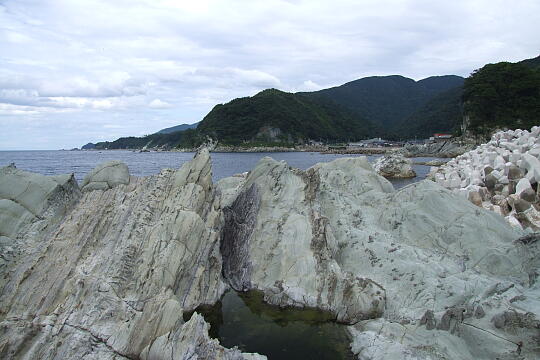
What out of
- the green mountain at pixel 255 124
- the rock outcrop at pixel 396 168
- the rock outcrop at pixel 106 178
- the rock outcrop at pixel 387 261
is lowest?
the rock outcrop at pixel 396 168

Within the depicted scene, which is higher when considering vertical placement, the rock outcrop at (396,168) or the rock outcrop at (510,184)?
the rock outcrop at (510,184)

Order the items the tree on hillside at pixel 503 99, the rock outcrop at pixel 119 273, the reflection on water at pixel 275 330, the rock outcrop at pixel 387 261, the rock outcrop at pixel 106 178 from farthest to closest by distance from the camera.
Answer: the tree on hillside at pixel 503 99
the rock outcrop at pixel 106 178
the reflection on water at pixel 275 330
the rock outcrop at pixel 387 261
the rock outcrop at pixel 119 273

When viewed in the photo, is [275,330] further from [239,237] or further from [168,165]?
[168,165]

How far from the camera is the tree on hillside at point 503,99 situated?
10062 cm

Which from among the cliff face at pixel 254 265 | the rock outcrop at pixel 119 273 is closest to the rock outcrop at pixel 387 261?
the cliff face at pixel 254 265

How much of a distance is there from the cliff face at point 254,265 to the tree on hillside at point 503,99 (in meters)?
98.0

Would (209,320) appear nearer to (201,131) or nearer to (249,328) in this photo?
(249,328)

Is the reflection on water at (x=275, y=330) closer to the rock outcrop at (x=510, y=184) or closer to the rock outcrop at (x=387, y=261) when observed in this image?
the rock outcrop at (x=387, y=261)

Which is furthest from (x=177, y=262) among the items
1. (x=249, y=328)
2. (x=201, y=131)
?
(x=201, y=131)

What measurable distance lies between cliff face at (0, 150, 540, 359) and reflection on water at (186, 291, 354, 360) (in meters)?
0.49

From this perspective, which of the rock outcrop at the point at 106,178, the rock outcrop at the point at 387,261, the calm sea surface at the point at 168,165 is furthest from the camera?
the calm sea surface at the point at 168,165

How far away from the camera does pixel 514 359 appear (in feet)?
35.0

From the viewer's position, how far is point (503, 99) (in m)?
106

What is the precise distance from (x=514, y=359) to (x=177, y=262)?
10737mm
